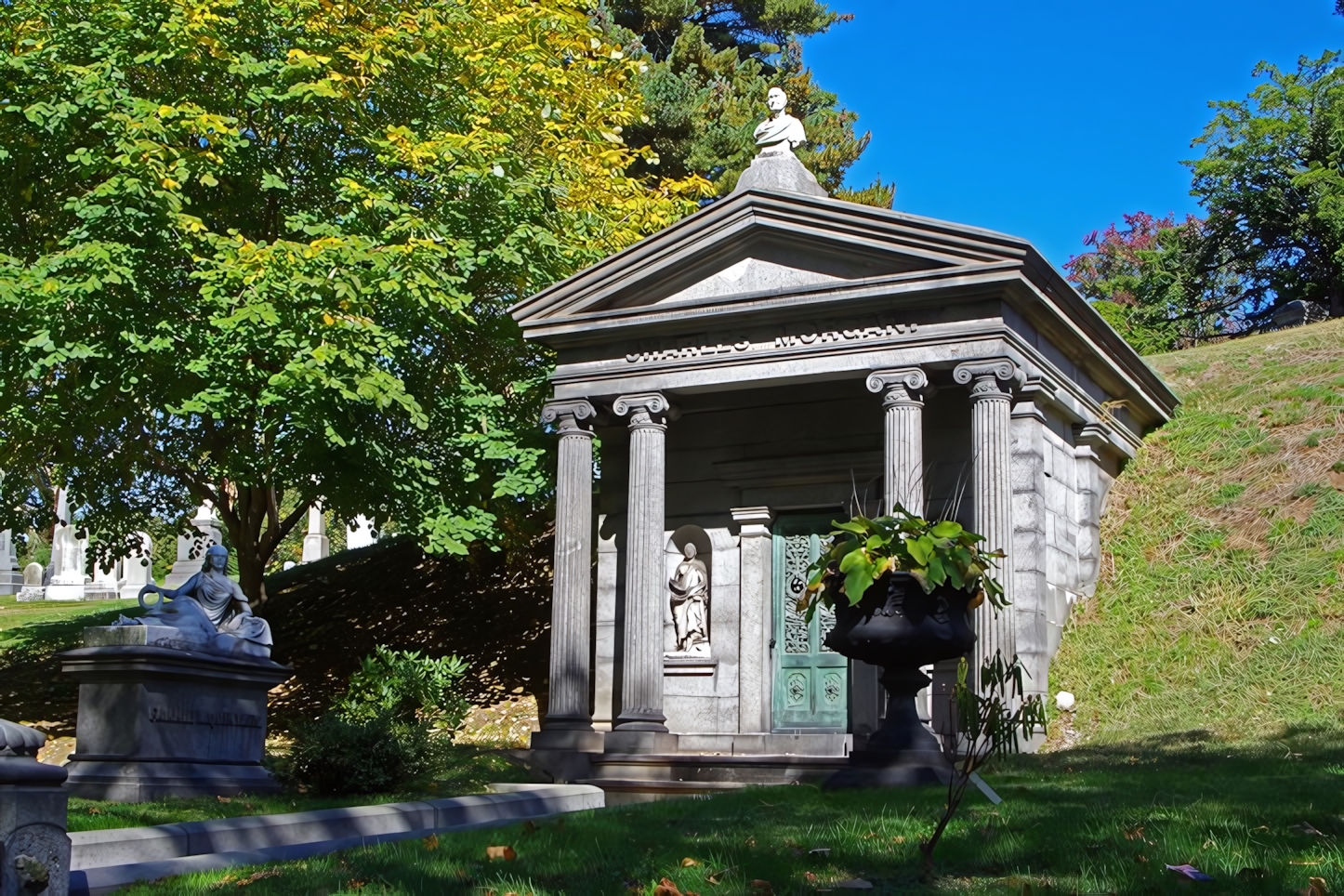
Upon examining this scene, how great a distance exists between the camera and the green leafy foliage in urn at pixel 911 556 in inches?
348

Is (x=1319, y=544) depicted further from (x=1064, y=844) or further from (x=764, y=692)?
(x=1064, y=844)

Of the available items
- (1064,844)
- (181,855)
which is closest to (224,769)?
(181,855)

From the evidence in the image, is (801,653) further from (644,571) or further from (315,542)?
(315,542)

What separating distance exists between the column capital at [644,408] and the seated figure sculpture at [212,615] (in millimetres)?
4529

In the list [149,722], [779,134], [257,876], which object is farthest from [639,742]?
[257,876]

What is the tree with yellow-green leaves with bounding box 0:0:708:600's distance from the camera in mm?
15805

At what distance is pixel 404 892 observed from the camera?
569 centimetres

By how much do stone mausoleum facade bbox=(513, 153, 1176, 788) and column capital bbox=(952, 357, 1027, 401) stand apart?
0.02 metres

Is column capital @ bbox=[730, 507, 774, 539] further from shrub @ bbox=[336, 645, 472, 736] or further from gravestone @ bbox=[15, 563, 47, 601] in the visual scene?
gravestone @ bbox=[15, 563, 47, 601]

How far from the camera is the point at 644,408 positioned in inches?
605

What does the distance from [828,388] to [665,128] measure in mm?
17415

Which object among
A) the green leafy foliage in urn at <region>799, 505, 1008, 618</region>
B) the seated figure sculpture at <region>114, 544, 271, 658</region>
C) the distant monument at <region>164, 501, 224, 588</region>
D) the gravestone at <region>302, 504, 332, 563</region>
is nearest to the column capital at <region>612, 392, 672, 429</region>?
the seated figure sculpture at <region>114, 544, 271, 658</region>

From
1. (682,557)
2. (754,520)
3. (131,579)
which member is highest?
(131,579)

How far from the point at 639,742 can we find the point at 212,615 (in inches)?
177
